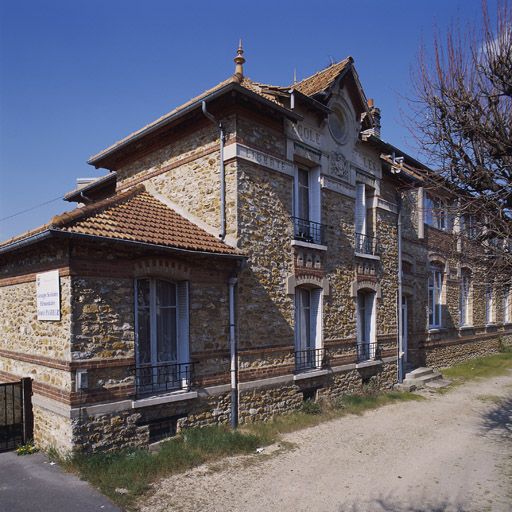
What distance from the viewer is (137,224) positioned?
26.6ft

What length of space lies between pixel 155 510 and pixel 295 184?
7448mm

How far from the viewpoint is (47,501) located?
5.73m

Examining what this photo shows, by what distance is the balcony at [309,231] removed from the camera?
10668 mm

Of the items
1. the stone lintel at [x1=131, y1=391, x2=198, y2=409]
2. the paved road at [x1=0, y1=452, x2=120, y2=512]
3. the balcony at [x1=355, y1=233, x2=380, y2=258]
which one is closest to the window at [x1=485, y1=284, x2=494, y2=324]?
the balcony at [x1=355, y1=233, x2=380, y2=258]

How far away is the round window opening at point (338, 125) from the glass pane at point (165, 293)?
6156mm

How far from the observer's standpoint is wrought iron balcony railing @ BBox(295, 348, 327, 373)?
10.5m

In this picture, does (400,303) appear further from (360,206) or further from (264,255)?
(264,255)

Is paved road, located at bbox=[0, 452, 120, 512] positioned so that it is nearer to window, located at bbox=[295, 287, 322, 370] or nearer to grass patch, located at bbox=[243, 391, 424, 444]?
grass patch, located at bbox=[243, 391, 424, 444]

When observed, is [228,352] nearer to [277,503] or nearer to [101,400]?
[101,400]

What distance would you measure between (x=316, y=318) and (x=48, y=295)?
6.19m

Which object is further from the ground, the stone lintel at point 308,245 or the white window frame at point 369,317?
the stone lintel at point 308,245

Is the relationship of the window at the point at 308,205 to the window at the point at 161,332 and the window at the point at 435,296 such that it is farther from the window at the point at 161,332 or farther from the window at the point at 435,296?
the window at the point at 435,296

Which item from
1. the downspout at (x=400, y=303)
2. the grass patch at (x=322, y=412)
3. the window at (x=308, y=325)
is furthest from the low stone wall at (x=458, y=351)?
the window at (x=308, y=325)

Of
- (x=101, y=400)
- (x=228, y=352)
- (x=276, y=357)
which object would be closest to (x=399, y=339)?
(x=276, y=357)
